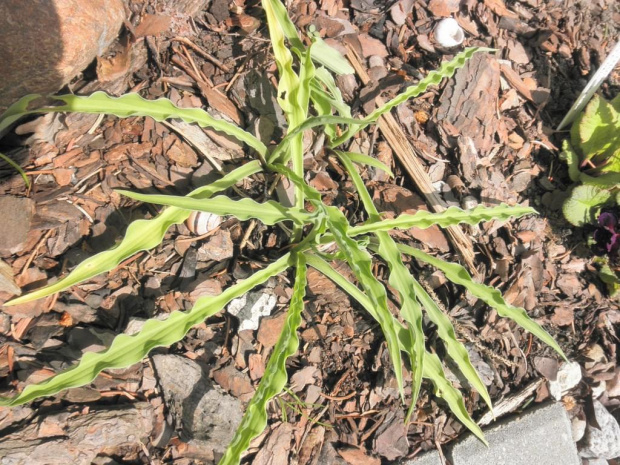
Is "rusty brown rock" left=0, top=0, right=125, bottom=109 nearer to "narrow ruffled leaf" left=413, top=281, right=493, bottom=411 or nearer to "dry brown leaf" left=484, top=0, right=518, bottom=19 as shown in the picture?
→ "narrow ruffled leaf" left=413, top=281, right=493, bottom=411

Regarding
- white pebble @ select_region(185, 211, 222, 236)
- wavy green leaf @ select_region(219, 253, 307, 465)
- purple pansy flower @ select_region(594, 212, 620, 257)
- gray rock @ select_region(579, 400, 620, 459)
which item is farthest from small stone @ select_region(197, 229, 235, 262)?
gray rock @ select_region(579, 400, 620, 459)

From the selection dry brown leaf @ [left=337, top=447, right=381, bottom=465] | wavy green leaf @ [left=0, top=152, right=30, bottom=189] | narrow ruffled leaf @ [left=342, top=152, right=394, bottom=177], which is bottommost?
dry brown leaf @ [left=337, top=447, right=381, bottom=465]

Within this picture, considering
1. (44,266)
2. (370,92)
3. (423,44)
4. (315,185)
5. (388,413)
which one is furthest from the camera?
(423,44)

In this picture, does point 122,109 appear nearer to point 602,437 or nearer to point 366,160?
point 366,160

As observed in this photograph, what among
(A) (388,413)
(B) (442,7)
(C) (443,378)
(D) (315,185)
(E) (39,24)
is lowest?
→ (A) (388,413)

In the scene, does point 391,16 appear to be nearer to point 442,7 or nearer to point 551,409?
point 442,7

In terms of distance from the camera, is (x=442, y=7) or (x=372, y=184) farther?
(x=442, y=7)

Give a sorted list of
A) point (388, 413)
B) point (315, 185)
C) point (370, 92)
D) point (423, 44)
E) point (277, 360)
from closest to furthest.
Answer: point (277, 360), point (388, 413), point (315, 185), point (370, 92), point (423, 44)

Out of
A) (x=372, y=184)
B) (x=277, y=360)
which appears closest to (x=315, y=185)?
(x=372, y=184)
